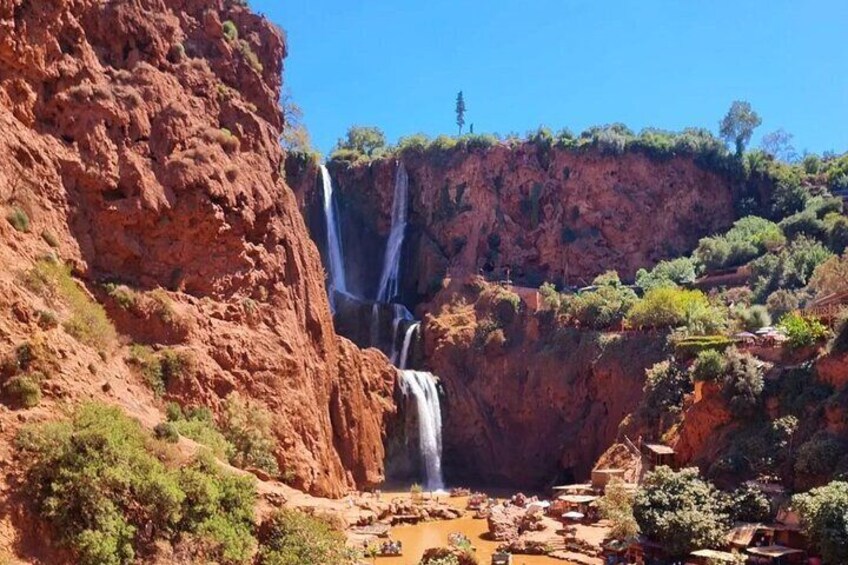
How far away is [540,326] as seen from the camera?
57375 mm

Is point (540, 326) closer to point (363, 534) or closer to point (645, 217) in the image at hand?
point (645, 217)

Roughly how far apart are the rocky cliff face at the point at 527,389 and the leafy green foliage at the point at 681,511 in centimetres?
1576

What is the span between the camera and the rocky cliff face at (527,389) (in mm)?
50062

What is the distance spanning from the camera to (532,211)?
70.8 meters

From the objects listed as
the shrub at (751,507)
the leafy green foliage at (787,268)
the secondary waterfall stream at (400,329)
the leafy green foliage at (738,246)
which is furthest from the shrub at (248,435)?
the leafy green foliage at (738,246)

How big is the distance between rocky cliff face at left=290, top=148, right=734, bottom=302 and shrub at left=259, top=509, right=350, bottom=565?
43740mm

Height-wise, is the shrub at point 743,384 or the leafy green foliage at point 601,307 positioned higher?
the leafy green foliage at point 601,307

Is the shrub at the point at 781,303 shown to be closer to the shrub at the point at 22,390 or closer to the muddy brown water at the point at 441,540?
the muddy brown water at the point at 441,540

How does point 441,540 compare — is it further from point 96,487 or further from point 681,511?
point 96,487

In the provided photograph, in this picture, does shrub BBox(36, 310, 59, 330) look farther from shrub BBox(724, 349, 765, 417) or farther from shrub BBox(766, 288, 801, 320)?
shrub BBox(766, 288, 801, 320)

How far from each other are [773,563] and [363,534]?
648 inches

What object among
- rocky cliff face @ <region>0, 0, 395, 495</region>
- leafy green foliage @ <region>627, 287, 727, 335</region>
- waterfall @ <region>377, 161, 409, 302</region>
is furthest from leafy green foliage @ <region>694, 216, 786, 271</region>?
rocky cliff face @ <region>0, 0, 395, 495</region>

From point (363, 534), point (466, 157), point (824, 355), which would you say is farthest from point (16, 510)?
point (466, 157)

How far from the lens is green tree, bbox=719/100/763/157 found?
81.7m
